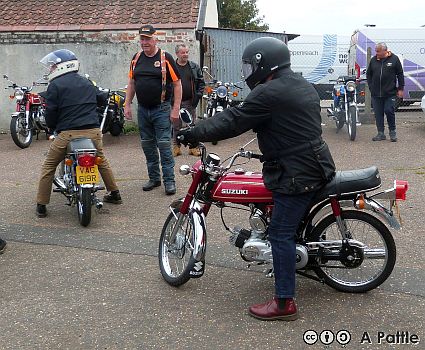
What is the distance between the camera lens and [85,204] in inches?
225

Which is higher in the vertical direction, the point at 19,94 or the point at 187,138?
the point at 187,138

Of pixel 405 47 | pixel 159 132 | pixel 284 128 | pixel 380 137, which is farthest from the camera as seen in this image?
pixel 405 47

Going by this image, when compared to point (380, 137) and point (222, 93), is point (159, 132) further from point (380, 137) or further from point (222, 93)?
point (380, 137)

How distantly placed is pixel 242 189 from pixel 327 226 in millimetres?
651

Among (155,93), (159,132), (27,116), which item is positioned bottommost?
(27,116)

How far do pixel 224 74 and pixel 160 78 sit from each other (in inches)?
264

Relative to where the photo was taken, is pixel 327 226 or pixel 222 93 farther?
pixel 222 93

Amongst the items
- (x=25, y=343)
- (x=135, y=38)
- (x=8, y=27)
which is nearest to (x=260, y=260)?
(x=25, y=343)

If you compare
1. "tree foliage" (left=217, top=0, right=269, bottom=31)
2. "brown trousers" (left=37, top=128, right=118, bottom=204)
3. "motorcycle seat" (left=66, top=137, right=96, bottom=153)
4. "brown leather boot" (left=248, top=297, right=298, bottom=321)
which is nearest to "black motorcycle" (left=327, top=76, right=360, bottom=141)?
"brown trousers" (left=37, top=128, right=118, bottom=204)

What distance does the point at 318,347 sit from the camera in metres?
3.42

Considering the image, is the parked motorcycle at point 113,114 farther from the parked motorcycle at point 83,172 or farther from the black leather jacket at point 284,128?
the black leather jacket at point 284,128

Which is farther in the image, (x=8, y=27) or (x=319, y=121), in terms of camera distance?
(x=8, y=27)

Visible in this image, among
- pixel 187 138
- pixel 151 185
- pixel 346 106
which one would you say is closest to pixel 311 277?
pixel 187 138

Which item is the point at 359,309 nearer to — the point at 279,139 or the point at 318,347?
the point at 318,347
